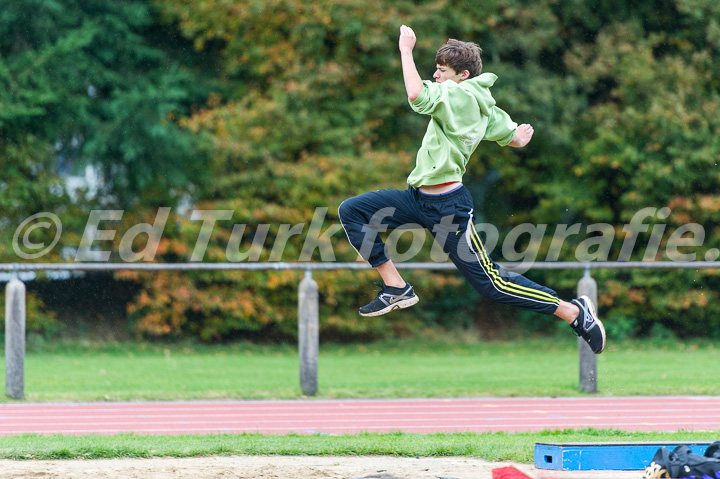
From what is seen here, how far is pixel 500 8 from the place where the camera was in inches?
833

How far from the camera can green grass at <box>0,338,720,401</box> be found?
35.0ft

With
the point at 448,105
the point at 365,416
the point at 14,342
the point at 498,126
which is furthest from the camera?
the point at 14,342

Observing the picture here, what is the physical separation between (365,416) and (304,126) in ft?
37.3

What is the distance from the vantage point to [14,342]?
388 inches

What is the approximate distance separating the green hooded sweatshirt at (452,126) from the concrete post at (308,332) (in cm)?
431

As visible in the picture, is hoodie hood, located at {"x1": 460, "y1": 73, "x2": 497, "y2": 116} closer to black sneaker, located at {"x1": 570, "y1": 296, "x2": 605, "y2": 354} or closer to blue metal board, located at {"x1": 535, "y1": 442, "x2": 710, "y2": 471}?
black sneaker, located at {"x1": 570, "y1": 296, "x2": 605, "y2": 354}

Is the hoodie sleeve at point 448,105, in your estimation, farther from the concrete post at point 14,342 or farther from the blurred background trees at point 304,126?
the blurred background trees at point 304,126

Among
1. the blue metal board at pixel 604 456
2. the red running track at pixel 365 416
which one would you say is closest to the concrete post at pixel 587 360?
the red running track at pixel 365 416

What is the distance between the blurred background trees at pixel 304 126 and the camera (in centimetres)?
1877

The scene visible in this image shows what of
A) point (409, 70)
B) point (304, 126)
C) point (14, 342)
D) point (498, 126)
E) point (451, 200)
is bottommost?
point (14, 342)

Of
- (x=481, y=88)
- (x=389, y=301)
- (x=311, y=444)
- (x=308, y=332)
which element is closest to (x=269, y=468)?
(x=311, y=444)

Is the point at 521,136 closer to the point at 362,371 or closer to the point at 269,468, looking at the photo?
the point at 269,468

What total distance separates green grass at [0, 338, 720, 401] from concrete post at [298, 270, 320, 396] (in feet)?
0.84

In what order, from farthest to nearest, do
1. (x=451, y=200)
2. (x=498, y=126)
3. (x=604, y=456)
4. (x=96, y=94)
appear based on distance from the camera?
(x=96, y=94), (x=498, y=126), (x=451, y=200), (x=604, y=456)
